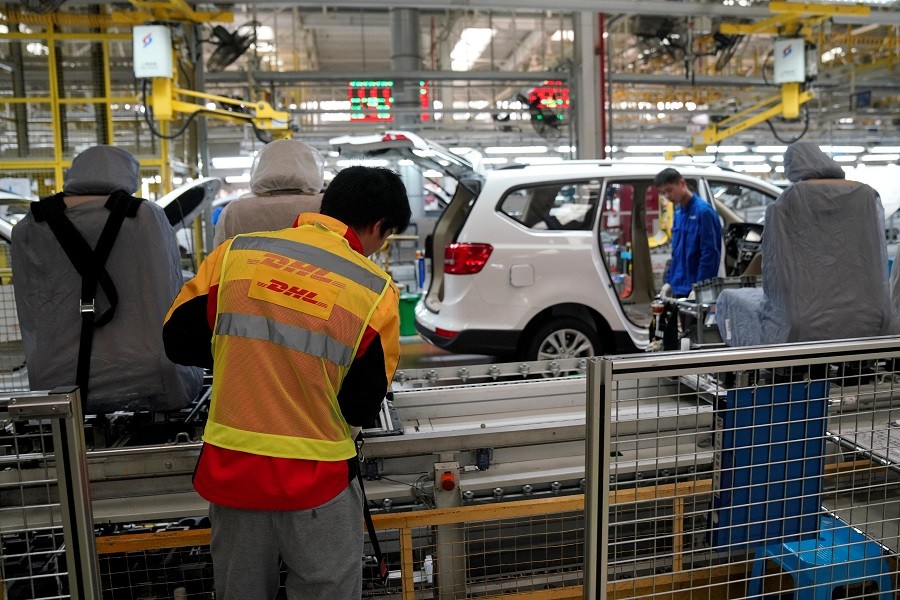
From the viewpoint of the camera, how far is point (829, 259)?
3.21 m

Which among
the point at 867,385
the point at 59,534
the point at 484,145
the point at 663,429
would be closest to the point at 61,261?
the point at 59,534

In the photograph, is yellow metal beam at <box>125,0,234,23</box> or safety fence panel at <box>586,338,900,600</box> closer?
safety fence panel at <box>586,338,900,600</box>

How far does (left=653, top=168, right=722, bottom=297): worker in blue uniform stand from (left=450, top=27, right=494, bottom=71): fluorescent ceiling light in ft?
29.8

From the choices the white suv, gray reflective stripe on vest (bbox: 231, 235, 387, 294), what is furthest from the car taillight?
gray reflective stripe on vest (bbox: 231, 235, 387, 294)

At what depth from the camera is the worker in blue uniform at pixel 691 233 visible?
514cm

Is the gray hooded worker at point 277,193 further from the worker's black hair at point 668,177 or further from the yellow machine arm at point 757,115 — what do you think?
the yellow machine arm at point 757,115

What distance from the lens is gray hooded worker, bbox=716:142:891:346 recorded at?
320 cm

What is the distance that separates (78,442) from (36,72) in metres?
8.52

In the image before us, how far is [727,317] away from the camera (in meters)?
3.82

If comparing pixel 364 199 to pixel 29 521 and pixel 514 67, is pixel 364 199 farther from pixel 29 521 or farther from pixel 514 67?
pixel 514 67

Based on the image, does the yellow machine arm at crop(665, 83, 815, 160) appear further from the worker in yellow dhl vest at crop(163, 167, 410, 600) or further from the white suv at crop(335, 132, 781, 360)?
the worker in yellow dhl vest at crop(163, 167, 410, 600)

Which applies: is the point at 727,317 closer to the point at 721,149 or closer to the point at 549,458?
the point at 549,458

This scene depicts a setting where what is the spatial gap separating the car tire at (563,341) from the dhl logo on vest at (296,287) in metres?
3.72

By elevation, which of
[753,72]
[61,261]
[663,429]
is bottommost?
[663,429]
